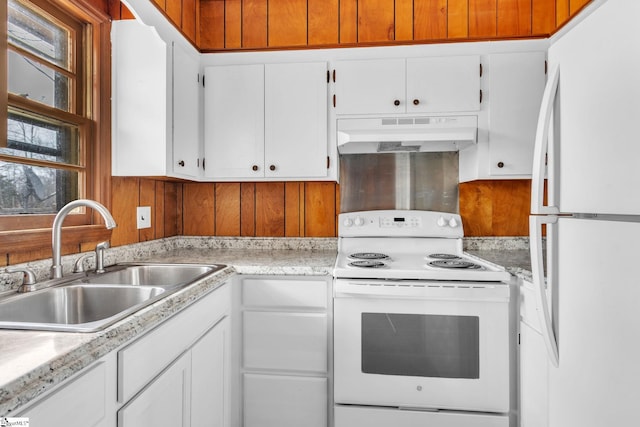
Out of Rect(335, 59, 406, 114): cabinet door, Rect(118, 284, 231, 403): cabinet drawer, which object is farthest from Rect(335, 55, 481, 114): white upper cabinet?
Rect(118, 284, 231, 403): cabinet drawer

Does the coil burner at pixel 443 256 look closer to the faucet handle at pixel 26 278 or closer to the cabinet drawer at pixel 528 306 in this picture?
the cabinet drawer at pixel 528 306

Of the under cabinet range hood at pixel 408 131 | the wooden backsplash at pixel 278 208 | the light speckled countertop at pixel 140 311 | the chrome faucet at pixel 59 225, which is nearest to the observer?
the light speckled countertop at pixel 140 311

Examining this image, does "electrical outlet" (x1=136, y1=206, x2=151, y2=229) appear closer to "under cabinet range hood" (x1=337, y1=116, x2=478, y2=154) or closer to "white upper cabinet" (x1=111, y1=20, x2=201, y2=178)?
"white upper cabinet" (x1=111, y1=20, x2=201, y2=178)

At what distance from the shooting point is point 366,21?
7.03ft

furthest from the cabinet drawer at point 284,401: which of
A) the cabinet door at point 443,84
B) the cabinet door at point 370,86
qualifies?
the cabinet door at point 443,84

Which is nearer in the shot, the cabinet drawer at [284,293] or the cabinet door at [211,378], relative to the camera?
the cabinet door at [211,378]

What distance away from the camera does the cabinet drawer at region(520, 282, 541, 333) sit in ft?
4.77

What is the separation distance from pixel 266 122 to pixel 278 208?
1.91 ft

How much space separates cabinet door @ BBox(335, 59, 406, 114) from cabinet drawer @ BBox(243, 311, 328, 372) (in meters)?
1.17

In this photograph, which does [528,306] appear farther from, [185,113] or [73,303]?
[185,113]

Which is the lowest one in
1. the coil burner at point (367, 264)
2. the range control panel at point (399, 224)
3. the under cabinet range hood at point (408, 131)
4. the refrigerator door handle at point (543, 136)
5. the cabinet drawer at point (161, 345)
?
the cabinet drawer at point (161, 345)

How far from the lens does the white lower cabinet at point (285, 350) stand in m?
1.71

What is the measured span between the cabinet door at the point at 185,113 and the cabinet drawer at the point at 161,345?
0.78 meters

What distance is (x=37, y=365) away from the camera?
0.66 meters
